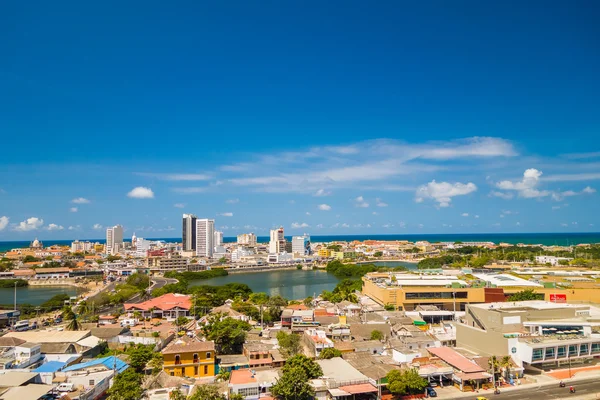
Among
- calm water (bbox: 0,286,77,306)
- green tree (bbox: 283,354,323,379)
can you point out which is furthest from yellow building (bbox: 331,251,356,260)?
green tree (bbox: 283,354,323,379)

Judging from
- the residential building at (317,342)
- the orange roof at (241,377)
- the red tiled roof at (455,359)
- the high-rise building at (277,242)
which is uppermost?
the high-rise building at (277,242)

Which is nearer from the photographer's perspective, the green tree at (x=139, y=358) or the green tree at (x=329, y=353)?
the green tree at (x=139, y=358)

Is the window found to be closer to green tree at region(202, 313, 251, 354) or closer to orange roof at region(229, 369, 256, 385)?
orange roof at region(229, 369, 256, 385)

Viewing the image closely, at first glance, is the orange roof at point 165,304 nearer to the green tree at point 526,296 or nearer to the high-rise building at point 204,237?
the green tree at point 526,296

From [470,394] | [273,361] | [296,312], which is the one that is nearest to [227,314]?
[296,312]

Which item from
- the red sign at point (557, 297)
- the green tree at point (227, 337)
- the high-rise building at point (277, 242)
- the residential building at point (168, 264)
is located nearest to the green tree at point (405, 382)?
the green tree at point (227, 337)

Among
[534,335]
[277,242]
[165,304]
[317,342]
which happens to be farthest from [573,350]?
[277,242]
